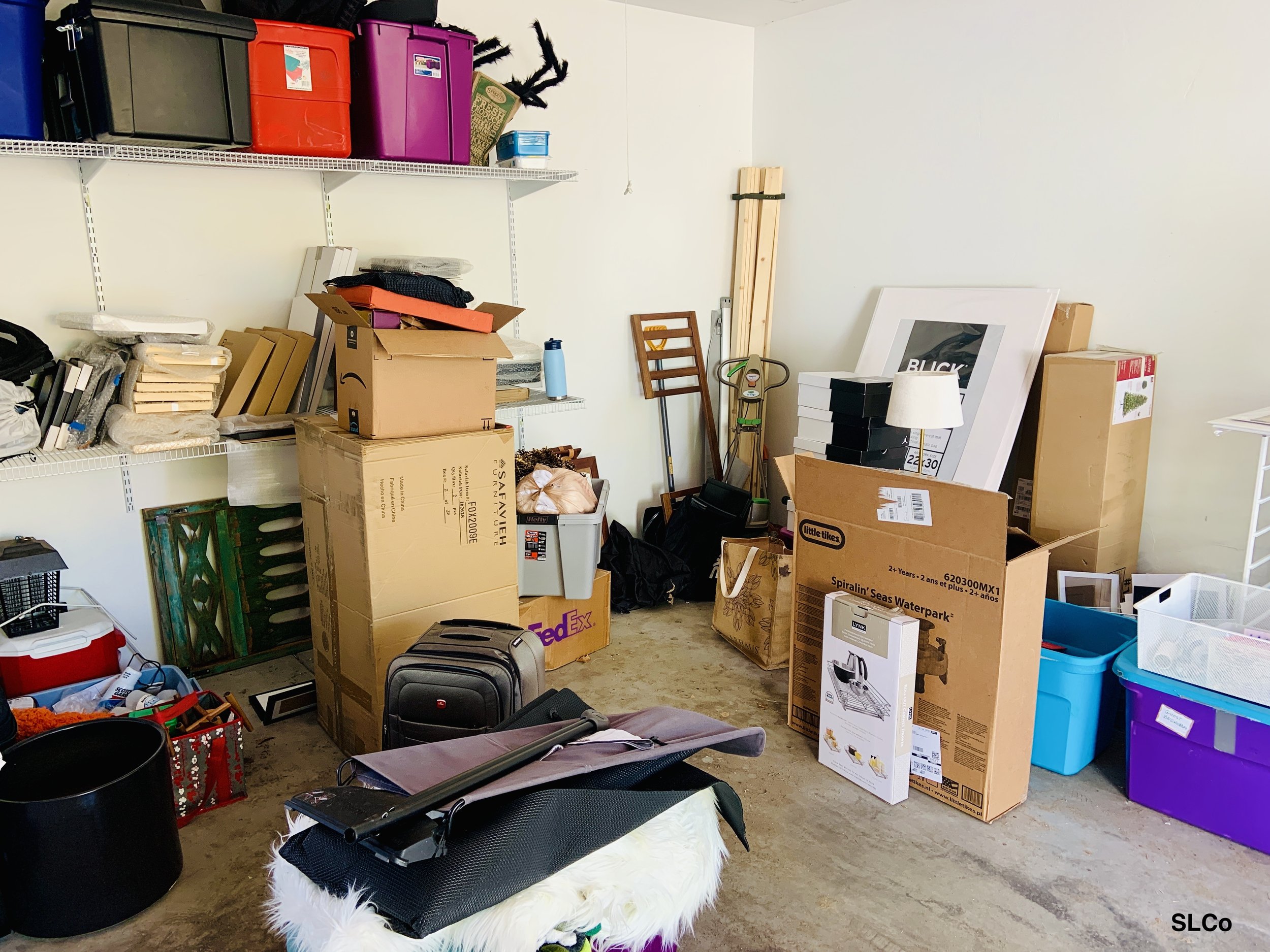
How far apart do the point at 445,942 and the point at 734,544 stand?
93.3 inches

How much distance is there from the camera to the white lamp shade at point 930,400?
8.79ft

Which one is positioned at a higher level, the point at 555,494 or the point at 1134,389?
the point at 1134,389

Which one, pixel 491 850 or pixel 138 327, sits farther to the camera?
pixel 138 327

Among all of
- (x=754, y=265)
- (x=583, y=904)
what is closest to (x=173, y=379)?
(x=583, y=904)

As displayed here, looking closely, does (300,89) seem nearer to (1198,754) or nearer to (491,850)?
(491,850)

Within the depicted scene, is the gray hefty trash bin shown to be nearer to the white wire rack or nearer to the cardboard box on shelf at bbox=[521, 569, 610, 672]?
the cardboard box on shelf at bbox=[521, 569, 610, 672]

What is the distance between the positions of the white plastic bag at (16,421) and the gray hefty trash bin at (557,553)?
1.57m

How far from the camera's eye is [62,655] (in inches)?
100

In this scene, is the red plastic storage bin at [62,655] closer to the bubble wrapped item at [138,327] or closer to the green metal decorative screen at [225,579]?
the green metal decorative screen at [225,579]

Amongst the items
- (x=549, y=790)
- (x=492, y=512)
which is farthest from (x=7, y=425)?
(x=549, y=790)

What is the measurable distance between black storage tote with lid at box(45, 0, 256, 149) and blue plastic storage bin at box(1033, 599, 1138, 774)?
9.65 feet

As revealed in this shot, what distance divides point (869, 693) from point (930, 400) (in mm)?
918

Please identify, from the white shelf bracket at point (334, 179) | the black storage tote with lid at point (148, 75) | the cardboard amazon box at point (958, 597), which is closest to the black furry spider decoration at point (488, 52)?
the white shelf bracket at point (334, 179)

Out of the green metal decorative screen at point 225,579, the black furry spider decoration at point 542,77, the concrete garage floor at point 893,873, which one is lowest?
the concrete garage floor at point 893,873
